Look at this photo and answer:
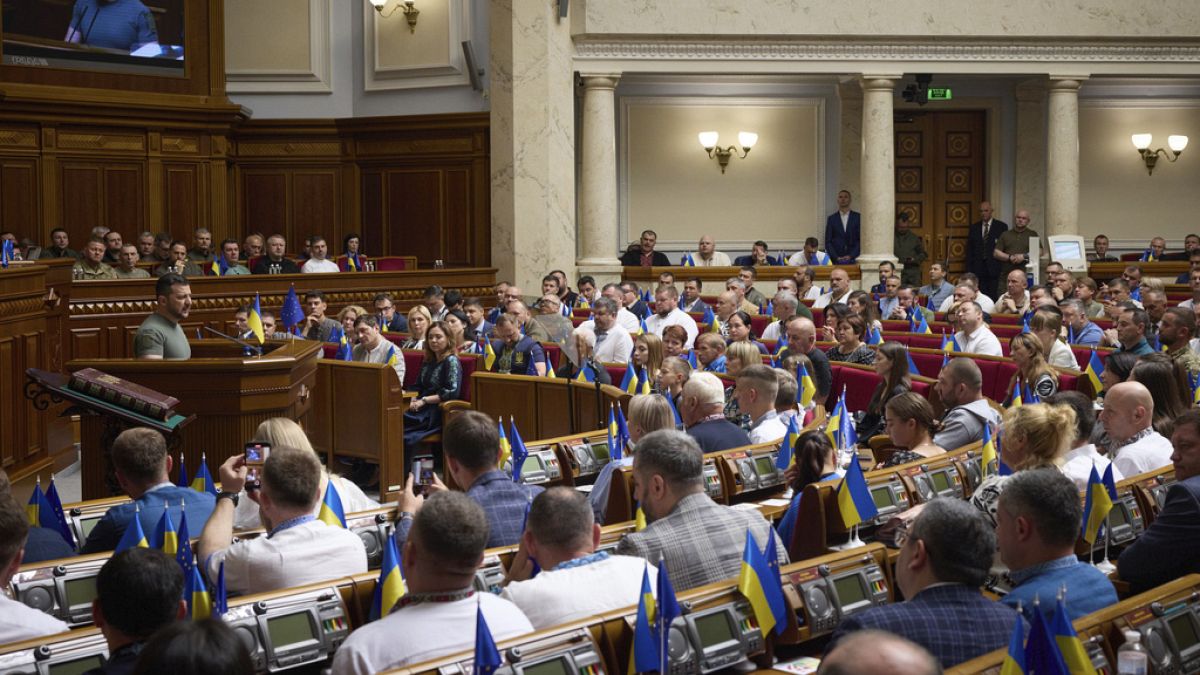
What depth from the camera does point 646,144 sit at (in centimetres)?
1808

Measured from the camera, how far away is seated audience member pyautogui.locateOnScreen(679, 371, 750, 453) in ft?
20.3

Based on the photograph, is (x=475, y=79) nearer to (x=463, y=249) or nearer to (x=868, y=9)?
(x=463, y=249)

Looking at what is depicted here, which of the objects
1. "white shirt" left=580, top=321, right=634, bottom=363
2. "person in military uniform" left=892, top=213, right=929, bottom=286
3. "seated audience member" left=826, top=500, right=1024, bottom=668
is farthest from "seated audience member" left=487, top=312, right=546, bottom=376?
"person in military uniform" left=892, top=213, right=929, bottom=286

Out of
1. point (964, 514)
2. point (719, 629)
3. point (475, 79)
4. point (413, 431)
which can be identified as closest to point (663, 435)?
point (719, 629)

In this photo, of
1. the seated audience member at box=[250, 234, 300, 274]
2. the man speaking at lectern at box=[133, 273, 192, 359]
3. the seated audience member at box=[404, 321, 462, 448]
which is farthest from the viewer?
the seated audience member at box=[250, 234, 300, 274]

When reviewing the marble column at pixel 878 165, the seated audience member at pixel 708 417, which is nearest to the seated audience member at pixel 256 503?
the seated audience member at pixel 708 417

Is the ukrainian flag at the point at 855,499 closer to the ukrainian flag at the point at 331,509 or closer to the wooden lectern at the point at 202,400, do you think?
the ukrainian flag at the point at 331,509

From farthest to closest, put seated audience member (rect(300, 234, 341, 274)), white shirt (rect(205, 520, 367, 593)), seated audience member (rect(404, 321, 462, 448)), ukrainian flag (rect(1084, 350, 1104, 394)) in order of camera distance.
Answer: seated audience member (rect(300, 234, 341, 274)) < seated audience member (rect(404, 321, 462, 448)) < ukrainian flag (rect(1084, 350, 1104, 394)) < white shirt (rect(205, 520, 367, 593))

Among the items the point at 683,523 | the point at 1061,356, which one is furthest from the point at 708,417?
the point at 1061,356

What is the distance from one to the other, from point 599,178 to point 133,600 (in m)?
13.6

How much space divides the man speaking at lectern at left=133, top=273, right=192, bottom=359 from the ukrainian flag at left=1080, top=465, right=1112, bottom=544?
4955 millimetres

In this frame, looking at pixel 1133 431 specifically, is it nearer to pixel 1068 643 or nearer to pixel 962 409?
pixel 962 409

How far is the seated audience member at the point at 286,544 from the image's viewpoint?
13.1 ft

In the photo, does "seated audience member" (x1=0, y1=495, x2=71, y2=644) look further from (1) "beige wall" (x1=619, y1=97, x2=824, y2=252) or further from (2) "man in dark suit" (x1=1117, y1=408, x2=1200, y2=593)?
(1) "beige wall" (x1=619, y1=97, x2=824, y2=252)
